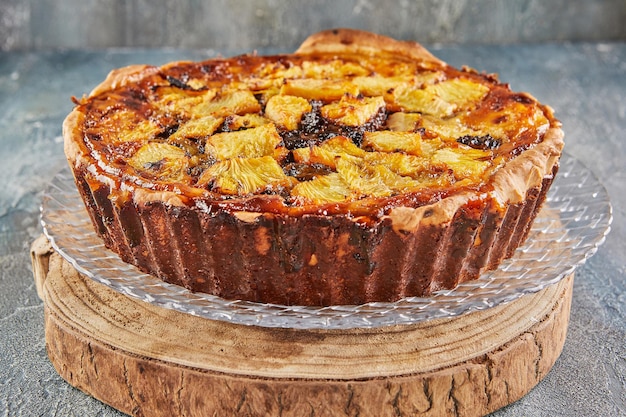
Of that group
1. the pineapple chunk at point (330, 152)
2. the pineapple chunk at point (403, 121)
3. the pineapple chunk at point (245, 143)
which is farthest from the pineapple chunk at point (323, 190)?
the pineapple chunk at point (403, 121)

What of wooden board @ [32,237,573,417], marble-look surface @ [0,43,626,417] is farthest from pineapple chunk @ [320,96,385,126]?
marble-look surface @ [0,43,626,417]

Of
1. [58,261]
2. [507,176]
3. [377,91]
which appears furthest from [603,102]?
[58,261]

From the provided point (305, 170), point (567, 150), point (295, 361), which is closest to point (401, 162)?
point (305, 170)

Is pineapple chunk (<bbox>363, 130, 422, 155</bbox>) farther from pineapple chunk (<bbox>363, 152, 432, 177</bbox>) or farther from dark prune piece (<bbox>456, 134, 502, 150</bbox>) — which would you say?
dark prune piece (<bbox>456, 134, 502, 150</bbox>)

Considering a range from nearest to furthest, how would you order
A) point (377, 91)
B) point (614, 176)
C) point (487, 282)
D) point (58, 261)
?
point (487, 282)
point (58, 261)
point (377, 91)
point (614, 176)

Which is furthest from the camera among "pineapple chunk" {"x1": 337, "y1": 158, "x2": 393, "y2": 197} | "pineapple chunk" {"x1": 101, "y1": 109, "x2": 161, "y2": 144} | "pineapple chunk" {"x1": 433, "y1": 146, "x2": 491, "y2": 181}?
"pineapple chunk" {"x1": 101, "y1": 109, "x2": 161, "y2": 144}

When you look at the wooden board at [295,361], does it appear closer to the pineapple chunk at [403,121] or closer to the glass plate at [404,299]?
the glass plate at [404,299]

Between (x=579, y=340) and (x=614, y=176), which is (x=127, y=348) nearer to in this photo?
(x=579, y=340)
